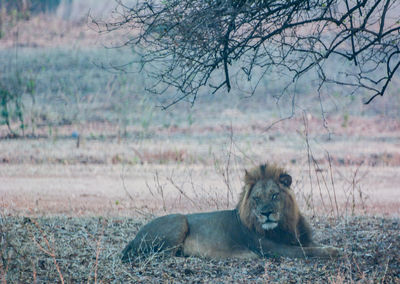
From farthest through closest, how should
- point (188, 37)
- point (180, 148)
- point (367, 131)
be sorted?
point (367, 131)
point (180, 148)
point (188, 37)

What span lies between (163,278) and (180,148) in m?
9.92

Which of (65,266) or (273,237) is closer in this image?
(65,266)

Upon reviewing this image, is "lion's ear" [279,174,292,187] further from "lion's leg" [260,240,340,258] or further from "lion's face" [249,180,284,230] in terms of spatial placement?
"lion's leg" [260,240,340,258]

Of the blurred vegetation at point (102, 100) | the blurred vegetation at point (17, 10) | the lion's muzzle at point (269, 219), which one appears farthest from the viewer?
the blurred vegetation at point (17, 10)

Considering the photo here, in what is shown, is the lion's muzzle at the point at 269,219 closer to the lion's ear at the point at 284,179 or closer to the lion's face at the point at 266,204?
the lion's face at the point at 266,204

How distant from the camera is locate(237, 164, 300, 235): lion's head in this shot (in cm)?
624

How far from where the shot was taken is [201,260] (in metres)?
6.30

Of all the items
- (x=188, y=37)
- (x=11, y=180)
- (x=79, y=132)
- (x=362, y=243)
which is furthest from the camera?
(x=79, y=132)

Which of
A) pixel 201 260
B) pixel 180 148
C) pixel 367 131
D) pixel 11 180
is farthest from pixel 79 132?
pixel 201 260

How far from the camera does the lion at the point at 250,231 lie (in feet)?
20.5

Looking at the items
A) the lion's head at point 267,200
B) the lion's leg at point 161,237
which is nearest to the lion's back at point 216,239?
the lion's leg at point 161,237

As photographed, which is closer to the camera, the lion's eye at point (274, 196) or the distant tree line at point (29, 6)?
the lion's eye at point (274, 196)

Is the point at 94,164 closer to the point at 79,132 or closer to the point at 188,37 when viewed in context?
the point at 79,132

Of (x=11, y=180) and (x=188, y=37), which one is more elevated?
(x=188, y=37)
